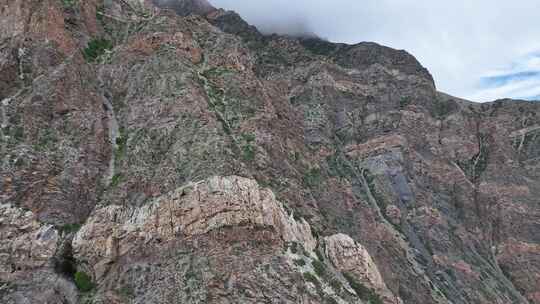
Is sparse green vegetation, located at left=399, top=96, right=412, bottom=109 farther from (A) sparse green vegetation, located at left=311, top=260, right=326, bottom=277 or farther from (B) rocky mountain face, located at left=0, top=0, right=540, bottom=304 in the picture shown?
(A) sparse green vegetation, located at left=311, top=260, right=326, bottom=277

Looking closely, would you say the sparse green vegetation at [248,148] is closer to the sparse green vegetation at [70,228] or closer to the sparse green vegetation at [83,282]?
the sparse green vegetation at [70,228]

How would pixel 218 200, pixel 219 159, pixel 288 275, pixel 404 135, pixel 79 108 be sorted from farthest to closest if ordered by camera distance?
pixel 404 135
pixel 79 108
pixel 219 159
pixel 218 200
pixel 288 275

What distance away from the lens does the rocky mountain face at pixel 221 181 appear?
3100cm

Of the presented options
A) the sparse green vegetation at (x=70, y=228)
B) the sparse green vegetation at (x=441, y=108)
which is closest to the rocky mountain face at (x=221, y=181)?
the sparse green vegetation at (x=70, y=228)

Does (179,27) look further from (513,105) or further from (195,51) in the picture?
(513,105)

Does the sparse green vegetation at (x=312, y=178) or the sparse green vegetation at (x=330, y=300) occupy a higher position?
the sparse green vegetation at (x=312, y=178)

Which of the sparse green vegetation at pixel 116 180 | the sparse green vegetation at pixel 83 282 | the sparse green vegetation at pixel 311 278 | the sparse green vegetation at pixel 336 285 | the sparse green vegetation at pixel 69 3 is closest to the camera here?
the sparse green vegetation at pixel 83 282

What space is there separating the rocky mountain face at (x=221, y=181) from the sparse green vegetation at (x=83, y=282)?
0.12 m

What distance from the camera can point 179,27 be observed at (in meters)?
59.0

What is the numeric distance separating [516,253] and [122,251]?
56.3m

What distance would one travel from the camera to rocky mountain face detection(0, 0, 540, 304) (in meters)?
31.0

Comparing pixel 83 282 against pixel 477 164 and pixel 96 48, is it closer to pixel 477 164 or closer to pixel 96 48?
pixel 96 48

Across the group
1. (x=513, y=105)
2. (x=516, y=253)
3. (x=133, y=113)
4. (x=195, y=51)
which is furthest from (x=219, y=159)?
(x=513, y=105)

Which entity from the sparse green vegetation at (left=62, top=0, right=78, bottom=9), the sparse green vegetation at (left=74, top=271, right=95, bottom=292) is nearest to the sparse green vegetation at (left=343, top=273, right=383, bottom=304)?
the sparse green vegetation at (left=74, top=271, right=95, bottom=292)
